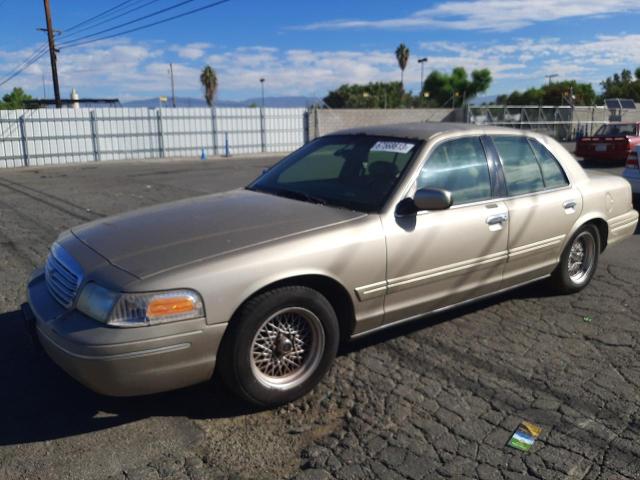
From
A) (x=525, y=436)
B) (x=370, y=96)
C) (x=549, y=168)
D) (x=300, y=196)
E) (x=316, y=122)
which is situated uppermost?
(x=370, y=96)

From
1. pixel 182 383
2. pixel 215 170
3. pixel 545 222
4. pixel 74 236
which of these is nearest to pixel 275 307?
pixel 182 383

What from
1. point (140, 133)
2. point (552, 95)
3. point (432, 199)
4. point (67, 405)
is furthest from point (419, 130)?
point (552, 95)

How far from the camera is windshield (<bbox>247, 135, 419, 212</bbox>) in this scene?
3906 mm

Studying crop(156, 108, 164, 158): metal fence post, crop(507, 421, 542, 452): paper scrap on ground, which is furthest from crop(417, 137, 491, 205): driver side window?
crop(156, 108, 164, 158): metal fence post

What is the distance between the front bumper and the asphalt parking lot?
36cm

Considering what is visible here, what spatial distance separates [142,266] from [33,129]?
2269 cm

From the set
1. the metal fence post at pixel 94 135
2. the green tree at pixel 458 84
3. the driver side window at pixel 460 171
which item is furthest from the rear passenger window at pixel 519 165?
the green tree at pixel 458 84

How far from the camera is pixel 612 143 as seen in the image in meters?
16.8

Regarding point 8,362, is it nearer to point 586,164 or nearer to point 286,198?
point 286,198

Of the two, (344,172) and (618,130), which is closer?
(344,172)

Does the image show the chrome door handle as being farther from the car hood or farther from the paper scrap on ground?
the paper scrap on ground

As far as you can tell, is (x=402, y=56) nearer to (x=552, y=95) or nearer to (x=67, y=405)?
(x=552, y=95)

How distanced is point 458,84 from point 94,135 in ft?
125

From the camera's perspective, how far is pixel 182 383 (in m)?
2.98
